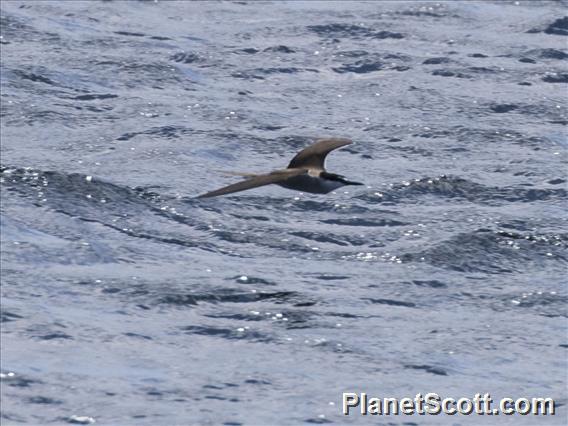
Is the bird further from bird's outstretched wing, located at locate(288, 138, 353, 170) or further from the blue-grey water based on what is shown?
the blue-grey water

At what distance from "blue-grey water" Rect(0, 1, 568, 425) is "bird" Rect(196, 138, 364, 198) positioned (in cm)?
76

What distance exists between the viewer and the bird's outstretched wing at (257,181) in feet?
40.7

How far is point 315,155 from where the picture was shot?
14359mm

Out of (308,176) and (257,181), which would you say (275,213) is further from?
(257,181)

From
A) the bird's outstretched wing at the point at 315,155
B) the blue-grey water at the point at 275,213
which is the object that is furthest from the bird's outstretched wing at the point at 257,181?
the blue-grey water at the point at 275,213

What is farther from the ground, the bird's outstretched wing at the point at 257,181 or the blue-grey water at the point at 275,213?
the bird's outstretched wing at the point at 257,181

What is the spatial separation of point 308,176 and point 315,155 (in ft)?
1.92

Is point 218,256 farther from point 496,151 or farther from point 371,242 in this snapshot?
point 496,151

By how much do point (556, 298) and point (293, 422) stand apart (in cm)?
391

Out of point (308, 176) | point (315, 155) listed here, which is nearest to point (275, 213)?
point (315, 155)

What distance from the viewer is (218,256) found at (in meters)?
14.3

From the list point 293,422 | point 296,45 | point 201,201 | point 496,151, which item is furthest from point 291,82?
point 293,422

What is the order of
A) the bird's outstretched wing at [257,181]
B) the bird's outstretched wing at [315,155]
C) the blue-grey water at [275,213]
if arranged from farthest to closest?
the bird's outstretched wing at [315,155], the bird's outstretched wing at [257,181], the blue-grey water at [275,213]

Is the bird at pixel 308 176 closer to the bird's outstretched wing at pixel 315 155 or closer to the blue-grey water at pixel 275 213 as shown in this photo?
the bird's outstretched wing at pixel 315 155
